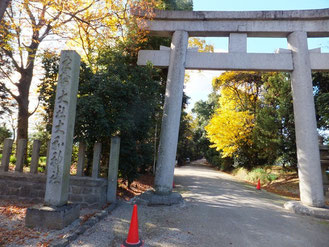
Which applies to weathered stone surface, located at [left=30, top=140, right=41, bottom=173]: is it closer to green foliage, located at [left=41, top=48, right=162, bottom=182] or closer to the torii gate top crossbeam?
green foliage, located at [left=41, top=48, right=162, bottom=182]

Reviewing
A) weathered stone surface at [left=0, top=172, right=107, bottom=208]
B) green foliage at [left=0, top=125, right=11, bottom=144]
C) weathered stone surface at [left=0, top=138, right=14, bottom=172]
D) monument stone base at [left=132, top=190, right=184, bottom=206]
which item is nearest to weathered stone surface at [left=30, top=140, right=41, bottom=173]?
weathered stone surface at [left=0, top=172, right=107, bottom=208]

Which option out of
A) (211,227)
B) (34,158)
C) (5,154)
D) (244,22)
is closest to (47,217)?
(34,158)

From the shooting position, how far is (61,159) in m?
4.24

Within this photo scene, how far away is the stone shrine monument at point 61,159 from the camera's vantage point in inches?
154

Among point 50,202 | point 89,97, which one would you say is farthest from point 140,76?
point 50,202

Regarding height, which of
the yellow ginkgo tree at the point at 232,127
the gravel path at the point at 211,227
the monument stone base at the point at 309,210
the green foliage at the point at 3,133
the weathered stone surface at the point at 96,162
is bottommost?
the gravel path at the point at 211,227

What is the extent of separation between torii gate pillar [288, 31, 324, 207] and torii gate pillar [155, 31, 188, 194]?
159 inches

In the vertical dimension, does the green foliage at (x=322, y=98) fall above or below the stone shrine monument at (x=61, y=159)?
above

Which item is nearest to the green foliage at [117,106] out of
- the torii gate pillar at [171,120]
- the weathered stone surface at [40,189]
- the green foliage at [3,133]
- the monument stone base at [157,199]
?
the torii gate pillar at [171,120]

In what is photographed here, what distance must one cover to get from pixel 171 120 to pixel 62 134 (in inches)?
144

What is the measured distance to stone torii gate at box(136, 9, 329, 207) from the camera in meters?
6.77

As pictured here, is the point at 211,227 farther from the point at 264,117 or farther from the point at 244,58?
the point at 264,117

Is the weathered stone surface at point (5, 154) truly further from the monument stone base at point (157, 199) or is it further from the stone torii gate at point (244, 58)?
the stone torii gate at point (244, 58)

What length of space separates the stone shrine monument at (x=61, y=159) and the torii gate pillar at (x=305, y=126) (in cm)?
708
